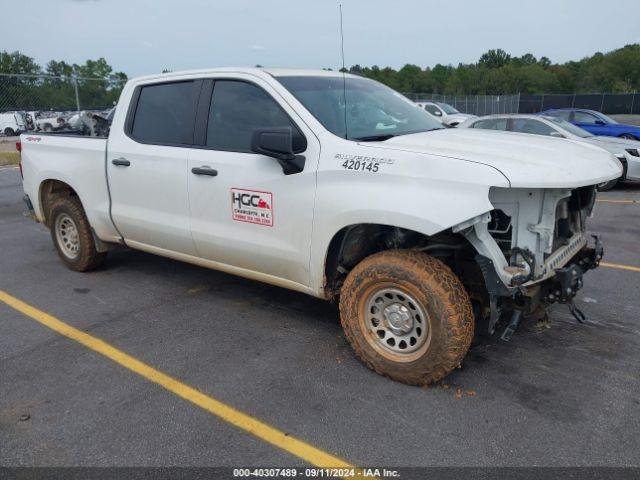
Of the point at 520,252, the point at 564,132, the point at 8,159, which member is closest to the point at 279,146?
the point at 520,252

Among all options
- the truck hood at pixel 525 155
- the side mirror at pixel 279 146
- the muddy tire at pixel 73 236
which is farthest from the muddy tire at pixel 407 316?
the muddy tire at pixel 73 236

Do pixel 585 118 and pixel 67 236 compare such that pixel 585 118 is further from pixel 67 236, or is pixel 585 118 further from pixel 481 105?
pixel 481 105

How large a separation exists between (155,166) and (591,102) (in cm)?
4616

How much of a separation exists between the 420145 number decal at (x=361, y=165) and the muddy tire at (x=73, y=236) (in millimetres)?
3334

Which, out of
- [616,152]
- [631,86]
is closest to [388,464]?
[616,152]

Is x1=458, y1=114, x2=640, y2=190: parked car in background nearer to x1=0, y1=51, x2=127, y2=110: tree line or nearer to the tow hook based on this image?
the tow hook

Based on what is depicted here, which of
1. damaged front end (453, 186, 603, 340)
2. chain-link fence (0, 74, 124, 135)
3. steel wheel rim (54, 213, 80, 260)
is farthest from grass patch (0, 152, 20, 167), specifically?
damaged front end (453, 186, 603, 340)

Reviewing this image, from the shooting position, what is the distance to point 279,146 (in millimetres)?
3586

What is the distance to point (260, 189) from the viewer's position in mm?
4023

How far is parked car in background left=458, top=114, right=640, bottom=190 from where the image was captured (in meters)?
10.5

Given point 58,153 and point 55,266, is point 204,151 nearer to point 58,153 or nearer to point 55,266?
point 58,153

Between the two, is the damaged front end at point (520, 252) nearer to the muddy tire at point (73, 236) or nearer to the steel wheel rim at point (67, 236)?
the muddy tire at point (73, 236)

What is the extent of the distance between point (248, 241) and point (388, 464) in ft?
6.51

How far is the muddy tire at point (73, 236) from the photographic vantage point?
5.70 m
